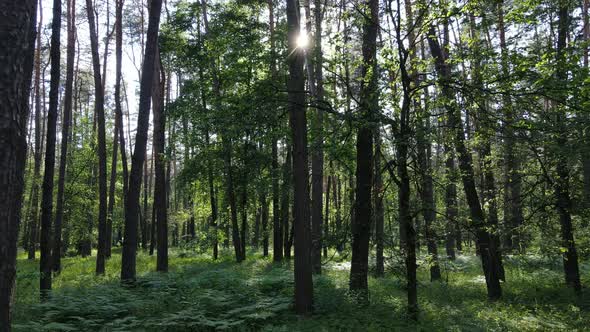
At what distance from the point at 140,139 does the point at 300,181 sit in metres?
5.05

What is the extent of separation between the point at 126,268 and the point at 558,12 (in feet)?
45.5

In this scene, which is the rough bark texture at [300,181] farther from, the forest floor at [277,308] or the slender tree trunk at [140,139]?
the slender tree trunk at [140,139]

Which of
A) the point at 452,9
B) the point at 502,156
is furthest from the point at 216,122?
the point at 502,156

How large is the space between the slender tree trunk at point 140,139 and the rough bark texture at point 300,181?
4.13 m

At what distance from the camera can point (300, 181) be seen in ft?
28.0

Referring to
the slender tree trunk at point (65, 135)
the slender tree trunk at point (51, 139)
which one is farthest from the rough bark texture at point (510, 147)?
the slender tree trunk at point (65, 135)

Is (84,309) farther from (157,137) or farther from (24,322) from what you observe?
(157,137)

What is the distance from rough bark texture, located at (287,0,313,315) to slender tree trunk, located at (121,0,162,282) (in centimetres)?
413

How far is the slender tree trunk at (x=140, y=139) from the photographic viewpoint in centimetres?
1078

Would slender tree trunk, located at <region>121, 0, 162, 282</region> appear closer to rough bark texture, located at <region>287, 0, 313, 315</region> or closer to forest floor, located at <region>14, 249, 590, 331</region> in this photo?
forest floor, located at <region>14, 249, 590, 331</region>

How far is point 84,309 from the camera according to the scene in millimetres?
8195

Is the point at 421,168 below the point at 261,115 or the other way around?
below

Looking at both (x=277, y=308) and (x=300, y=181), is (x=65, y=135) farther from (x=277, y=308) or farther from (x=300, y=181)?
(x=277, y=308)

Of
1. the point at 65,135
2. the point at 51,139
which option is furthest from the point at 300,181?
the point at 65,135
